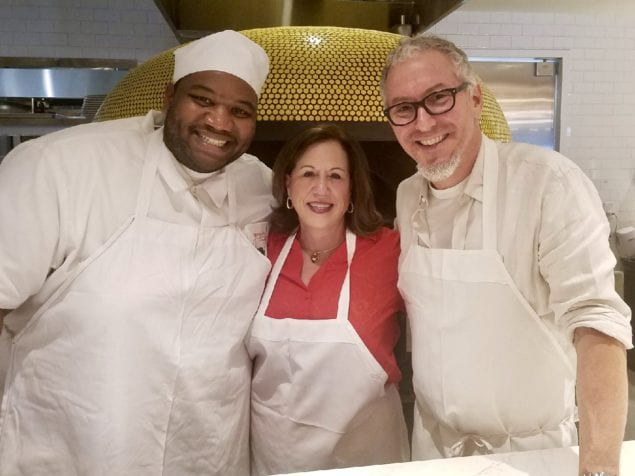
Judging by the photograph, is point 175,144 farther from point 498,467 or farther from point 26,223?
point 498,467

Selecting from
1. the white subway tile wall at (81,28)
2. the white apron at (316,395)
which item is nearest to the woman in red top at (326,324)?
the white apron at (316,395)

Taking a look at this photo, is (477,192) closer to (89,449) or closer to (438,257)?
(438,257)

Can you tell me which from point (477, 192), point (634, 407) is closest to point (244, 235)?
point (477, 192)

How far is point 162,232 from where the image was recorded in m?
1.01

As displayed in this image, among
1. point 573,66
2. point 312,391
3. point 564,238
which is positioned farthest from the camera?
point 573,66

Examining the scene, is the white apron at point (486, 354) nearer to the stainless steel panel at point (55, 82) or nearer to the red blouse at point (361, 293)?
the red blouse at point (361, 293)

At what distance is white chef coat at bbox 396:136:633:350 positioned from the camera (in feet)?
2.68

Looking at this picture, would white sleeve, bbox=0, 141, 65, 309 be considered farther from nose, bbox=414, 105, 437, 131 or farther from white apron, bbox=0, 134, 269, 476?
nose, bbox=414, 105, 437, 131

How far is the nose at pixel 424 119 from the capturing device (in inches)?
38.8

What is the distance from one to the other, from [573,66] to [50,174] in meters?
3.25

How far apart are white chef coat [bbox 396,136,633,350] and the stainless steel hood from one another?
137 centimetres

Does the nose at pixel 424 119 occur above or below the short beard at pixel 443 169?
above

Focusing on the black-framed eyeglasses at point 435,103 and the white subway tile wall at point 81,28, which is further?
the white subway tile wall at point 81,28

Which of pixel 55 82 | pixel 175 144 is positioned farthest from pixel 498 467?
pixel 55 82
